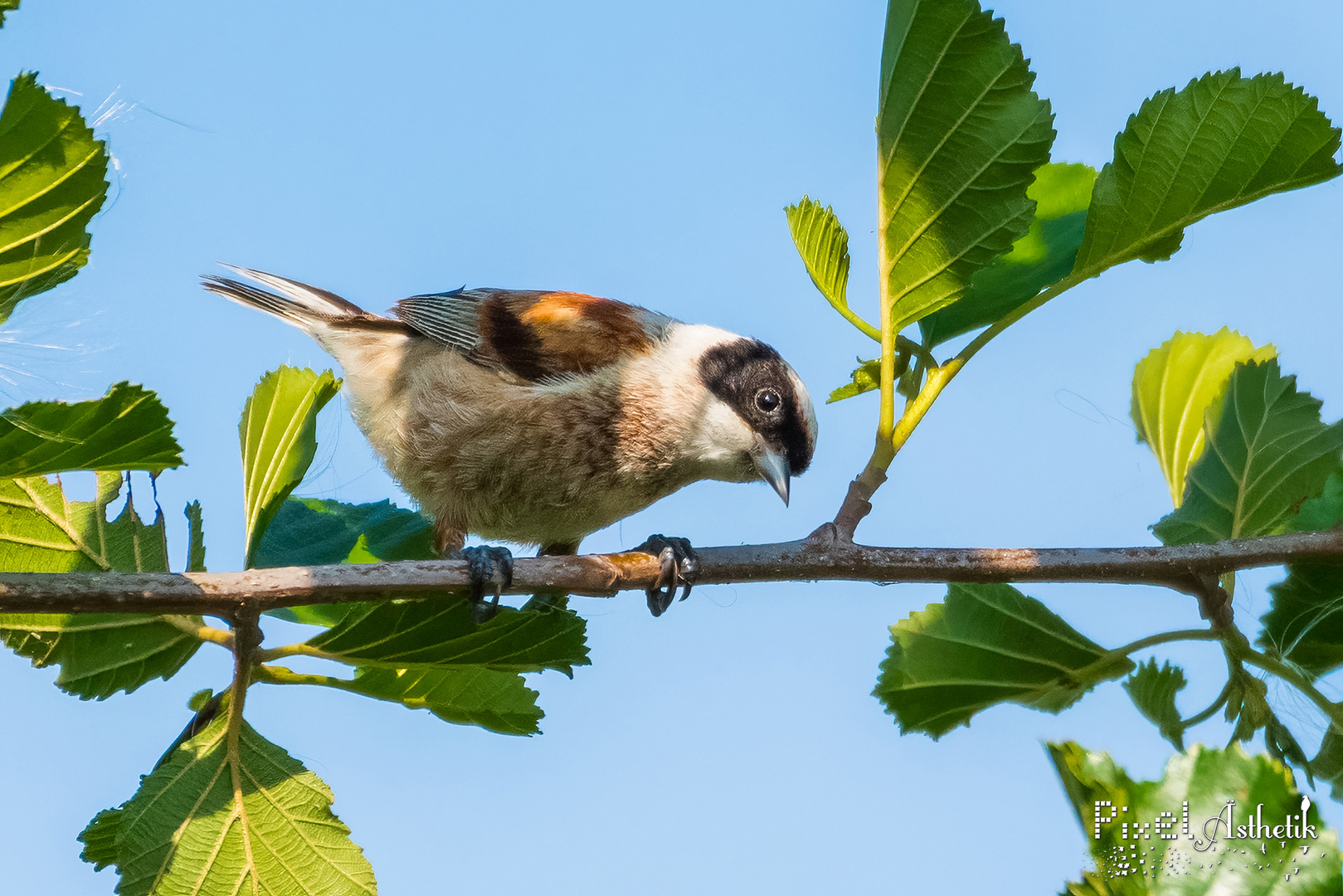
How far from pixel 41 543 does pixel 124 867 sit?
80 cm

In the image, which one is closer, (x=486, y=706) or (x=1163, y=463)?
(x=486, y=706)

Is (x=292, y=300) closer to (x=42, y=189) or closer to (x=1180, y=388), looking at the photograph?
(x=42, y=189)

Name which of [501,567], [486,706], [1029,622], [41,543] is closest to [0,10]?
[41,543]

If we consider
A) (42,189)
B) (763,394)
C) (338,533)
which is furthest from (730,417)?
(42,189)

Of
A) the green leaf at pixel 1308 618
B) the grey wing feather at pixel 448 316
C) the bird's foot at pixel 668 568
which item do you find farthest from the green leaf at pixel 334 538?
the green leaf at pixel 1308 618

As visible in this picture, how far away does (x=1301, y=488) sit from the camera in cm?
281

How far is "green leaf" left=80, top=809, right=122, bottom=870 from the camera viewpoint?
2508 millimetres

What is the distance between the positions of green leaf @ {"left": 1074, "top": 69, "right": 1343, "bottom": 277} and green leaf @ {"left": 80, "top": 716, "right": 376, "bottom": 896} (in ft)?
7.58

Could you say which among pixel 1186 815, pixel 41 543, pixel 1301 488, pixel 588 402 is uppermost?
pixel 588 402

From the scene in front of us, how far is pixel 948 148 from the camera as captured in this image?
2547 millimetres

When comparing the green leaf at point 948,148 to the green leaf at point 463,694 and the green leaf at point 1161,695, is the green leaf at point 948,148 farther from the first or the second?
the green leaf at point 463,694

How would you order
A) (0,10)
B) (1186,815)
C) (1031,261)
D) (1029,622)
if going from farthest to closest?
(1031,261) < (1029,622) < (0,10) < (1186,815)

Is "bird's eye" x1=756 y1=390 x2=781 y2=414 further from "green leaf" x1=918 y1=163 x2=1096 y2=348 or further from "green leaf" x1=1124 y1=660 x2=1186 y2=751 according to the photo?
"green leaf" x1=1124 y1=660 x2=1186 y2=751

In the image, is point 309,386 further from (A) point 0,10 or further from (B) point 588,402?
(B) point 588,402
